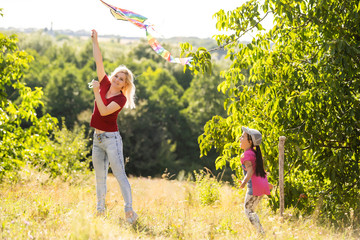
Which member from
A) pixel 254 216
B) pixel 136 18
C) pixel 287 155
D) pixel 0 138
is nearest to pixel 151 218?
pixel 254 216

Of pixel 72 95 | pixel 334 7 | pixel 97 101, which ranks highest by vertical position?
pixel 334 7

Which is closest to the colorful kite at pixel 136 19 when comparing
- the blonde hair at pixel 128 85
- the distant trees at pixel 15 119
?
the blonde hair at pixel 128 85

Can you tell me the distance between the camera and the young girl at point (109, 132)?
187 inches

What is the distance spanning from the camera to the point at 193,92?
49.8 m

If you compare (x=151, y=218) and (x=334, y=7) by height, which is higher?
(x=334, y=7)

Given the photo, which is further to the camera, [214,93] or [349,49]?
[214,93]

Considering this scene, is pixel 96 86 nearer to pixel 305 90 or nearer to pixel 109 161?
pixel 109 161

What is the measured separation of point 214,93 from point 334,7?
138ft

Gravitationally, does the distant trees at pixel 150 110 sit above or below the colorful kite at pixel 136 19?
below

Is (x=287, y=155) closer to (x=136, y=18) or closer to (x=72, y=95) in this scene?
(x=136, y=18)

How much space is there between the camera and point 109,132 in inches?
188

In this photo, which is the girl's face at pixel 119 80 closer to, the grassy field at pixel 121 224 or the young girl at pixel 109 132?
the young girl at pixel 109 132

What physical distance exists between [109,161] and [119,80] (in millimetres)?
864

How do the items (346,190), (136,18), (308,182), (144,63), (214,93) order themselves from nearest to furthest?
(136,18) → (346,190) → (308,182) → (214,93) → (144,63)
